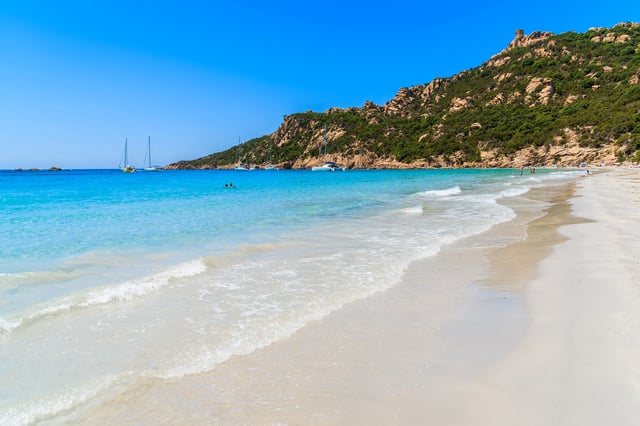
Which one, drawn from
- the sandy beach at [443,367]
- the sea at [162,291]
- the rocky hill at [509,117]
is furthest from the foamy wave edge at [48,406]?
the rocky hill at [509,117]

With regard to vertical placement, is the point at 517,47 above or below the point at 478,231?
above

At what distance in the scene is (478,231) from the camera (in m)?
12.3

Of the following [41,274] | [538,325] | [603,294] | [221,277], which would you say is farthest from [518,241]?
[41,274]

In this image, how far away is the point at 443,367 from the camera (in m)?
3.80

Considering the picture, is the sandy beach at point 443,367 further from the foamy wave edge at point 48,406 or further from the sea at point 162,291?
the sea at point 162,291

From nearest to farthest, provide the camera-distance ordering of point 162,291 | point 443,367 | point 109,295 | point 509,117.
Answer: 1. point 443,367
2. point 109,295
3. point 162,291
4. point 509,117

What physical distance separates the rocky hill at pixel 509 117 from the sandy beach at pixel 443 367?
79341mm

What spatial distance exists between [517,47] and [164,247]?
170513 mm

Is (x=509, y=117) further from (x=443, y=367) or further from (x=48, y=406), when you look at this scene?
(x=48, y=406)

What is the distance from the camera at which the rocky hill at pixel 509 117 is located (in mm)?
87750

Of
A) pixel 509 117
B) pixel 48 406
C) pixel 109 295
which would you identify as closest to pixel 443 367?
pixel 48 406

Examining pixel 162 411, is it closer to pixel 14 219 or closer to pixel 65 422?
pixel 65 422

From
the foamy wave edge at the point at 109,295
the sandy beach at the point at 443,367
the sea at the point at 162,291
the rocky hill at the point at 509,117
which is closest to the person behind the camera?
the sandy beach at the point at 443,367

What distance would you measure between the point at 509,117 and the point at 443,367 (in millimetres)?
118249
